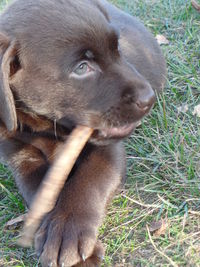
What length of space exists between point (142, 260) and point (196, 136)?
1.01 meters

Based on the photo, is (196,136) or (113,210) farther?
(196,136)

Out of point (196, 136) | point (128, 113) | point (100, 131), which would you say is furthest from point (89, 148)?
point (196, 136)

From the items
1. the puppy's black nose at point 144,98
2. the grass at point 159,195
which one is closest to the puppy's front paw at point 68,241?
the grass at point 159,195

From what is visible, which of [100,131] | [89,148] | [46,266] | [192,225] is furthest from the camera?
[89,148]

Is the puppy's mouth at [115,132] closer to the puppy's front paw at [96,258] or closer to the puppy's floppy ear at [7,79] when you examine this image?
the puppy's floppy ear at [7,79]

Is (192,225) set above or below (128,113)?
below

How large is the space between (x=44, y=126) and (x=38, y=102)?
0.19 m

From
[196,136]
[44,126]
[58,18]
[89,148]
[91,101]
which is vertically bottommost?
[196,136]

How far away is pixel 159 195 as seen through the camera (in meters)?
2.54

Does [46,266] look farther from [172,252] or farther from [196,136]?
[196,136]

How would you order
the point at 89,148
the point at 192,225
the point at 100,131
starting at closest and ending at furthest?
the point at 192,225 < the point at 100,131 < the point at 89,148

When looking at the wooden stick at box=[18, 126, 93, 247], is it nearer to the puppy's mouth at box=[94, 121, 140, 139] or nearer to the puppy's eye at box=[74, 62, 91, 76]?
the puppy's mouth at box=[94, 121, 140, 139]

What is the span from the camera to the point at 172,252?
2.17 meters

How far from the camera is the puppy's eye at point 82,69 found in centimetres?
237
